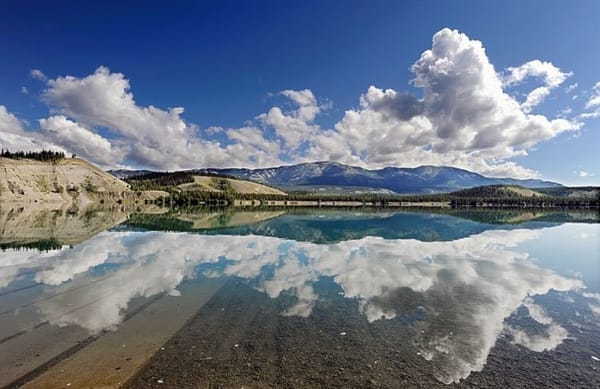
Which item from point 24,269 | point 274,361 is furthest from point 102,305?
point 24,269

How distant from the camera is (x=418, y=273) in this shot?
34.1m

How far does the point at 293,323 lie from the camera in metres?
19.2

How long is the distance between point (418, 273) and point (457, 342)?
58.0 feet

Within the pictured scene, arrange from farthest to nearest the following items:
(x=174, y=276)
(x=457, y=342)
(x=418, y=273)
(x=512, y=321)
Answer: (x=418, y=273)
(x=174, y=276)
(x=512, y=321)
(x=457, y=342)

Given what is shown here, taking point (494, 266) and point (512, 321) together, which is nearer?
point (512, 321)

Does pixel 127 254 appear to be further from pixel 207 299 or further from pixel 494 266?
pixel 494 266

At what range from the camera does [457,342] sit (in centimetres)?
1683

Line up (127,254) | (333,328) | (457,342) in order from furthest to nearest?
(127,254) < (333,328) < (457,342)

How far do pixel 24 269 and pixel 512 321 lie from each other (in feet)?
131

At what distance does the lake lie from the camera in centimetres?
1334

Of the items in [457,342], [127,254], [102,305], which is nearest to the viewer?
[457,342]

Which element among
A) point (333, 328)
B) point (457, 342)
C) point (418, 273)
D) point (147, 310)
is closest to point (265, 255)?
point (418, 273)

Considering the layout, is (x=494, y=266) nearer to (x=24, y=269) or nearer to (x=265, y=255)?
(x=265, y=255)

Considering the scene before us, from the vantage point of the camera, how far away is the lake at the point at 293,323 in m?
13.3
